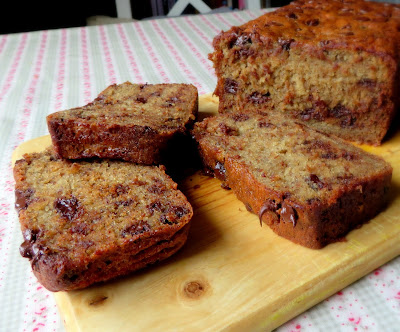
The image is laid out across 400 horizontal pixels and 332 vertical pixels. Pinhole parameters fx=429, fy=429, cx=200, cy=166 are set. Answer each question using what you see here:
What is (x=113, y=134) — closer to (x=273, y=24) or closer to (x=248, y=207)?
(x=248, y=207)

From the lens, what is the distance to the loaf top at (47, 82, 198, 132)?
8.13ft

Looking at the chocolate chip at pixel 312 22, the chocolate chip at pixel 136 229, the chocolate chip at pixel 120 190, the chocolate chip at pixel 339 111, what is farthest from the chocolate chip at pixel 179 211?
the chocolate chip at pixel 312 22

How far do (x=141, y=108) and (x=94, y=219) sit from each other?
1014mm

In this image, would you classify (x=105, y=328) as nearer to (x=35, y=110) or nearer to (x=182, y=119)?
(x=182, y=119)

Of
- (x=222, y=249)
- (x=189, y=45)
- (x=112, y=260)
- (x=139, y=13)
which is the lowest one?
(x=139, y=13)

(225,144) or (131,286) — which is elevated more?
(225,144)

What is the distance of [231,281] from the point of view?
73.1 inches

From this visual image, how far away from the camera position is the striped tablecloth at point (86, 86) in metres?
1.89

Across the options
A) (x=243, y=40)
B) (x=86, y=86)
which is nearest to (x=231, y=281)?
(x=243, y=40)

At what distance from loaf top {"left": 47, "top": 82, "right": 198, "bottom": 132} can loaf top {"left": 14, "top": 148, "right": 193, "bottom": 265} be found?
0.81 ft

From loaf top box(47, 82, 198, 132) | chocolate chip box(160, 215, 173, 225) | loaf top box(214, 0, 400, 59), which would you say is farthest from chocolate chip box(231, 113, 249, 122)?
chocolate chip box(160, 215, 173, 225)

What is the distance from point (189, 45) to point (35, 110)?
91.1 inches

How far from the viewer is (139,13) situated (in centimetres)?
881

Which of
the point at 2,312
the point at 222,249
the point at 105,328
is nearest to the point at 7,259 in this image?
the point at 2,312
